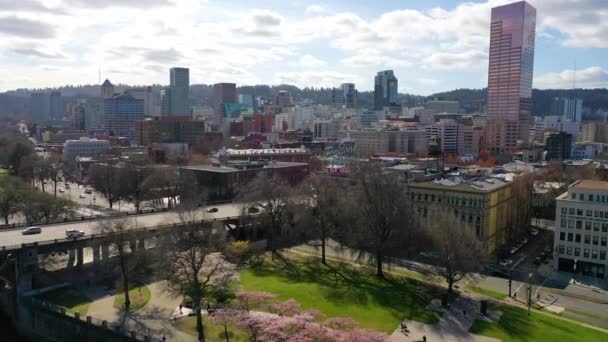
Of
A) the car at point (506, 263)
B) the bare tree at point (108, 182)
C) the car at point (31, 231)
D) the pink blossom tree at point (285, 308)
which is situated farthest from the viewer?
the bare tree at point (108, 182)

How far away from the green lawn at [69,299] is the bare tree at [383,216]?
93.8 feet

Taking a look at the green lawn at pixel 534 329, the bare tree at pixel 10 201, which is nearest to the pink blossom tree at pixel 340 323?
the green lawn at pixel 534 329

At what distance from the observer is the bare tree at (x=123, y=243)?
46.6m

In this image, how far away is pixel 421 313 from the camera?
44.9 metres

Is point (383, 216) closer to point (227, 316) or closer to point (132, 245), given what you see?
point (227, 316)

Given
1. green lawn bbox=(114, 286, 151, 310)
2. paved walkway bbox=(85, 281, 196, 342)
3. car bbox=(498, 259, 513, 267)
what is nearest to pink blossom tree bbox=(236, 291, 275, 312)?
paved walkway bbox=(85, 281, 196, 342)

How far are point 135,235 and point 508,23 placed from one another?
613 ft

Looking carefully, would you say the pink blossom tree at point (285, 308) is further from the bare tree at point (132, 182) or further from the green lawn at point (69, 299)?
the bare tree at point (132, 182)

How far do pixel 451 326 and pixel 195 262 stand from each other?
71.3 feet

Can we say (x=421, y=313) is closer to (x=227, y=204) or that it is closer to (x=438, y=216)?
(x=438, y=216)

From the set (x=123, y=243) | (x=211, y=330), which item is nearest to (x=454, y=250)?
(x=211, y=330)

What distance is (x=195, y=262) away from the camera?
141 ft

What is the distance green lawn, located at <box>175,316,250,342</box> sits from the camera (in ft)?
128

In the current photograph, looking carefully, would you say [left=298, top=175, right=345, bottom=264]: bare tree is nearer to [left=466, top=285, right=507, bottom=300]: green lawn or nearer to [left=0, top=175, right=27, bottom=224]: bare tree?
[left=466, top=285, right=507, bottom=300]: green lawn
